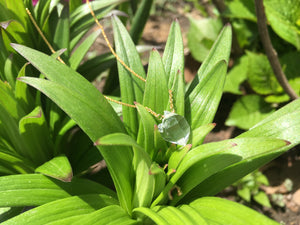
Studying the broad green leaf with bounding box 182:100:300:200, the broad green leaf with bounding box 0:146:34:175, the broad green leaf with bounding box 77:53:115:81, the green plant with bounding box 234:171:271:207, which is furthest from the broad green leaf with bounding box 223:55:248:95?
the broad green leaf with bounding box 0:146:34:175

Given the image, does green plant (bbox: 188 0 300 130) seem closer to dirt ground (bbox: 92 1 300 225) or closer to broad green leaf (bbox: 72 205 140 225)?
dirt ground (bbox: 92 1 300 225)

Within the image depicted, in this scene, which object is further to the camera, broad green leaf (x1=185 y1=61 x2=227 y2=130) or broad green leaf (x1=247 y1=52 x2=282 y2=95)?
broad green leaf (x1=247 y1=52 x2=282 y2=95)

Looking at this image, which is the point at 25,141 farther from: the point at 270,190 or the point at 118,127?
the point at 270,190

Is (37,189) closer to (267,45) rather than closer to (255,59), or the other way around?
(267,45)

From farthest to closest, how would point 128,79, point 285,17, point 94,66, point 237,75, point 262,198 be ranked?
point 237,75 < point 285,17 < point 262,198 < point 94,66 < point 128,79

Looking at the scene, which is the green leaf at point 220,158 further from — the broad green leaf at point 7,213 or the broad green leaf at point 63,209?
the broad green leaf at point 7,213

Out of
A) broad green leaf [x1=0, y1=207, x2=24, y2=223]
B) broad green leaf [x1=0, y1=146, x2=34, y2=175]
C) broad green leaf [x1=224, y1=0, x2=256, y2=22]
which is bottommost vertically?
broad green leaf [x1=0, y1=207, x2=24, y2=223]

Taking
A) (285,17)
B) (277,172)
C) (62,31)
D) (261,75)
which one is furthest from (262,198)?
(62,31)
